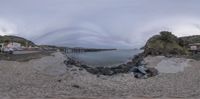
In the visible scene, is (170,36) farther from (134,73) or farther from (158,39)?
(134,73)

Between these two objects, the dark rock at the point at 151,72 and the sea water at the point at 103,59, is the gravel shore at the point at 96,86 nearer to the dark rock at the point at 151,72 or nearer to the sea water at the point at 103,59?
the dark rock at the point at 151,72

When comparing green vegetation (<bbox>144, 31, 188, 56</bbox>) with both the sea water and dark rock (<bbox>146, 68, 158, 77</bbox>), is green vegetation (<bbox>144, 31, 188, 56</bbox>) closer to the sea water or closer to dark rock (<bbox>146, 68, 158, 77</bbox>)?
the sea water

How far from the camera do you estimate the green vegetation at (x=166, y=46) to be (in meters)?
78.9

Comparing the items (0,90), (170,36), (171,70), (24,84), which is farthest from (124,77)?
(170,36)

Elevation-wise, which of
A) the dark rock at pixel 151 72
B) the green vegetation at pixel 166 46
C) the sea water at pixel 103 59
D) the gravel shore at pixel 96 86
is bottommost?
the sea water at pixel 103 59

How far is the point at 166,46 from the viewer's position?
85438 millimetres

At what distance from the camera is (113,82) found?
37.0 meters

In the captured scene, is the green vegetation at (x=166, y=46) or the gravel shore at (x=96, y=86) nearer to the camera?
the gravel shore at (x=96, y=86)

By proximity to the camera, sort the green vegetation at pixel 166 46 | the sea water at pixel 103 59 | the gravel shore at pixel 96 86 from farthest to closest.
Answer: the sea water at pixel 103 59, the green vegetation at pixel 166 46, the gravel shore at pixel 96 86

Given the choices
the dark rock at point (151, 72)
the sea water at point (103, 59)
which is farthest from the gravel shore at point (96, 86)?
the sea water at point (103, 59)

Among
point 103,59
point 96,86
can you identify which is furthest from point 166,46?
point 96,86

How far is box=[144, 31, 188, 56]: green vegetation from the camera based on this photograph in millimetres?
78938

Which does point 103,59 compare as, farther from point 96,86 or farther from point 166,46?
point 96,86

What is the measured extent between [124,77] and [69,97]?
50.3 feet
